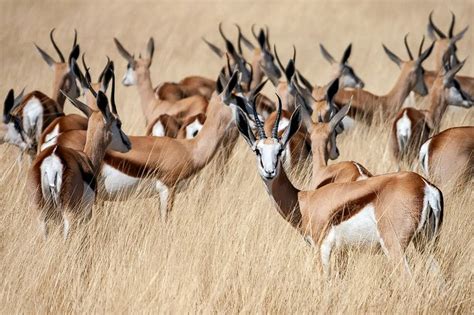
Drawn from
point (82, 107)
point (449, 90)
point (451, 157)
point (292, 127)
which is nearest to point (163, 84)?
point (449, 90)

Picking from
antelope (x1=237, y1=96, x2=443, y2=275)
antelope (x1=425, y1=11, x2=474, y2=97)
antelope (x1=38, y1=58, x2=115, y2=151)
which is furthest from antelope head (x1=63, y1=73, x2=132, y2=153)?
antelope (x1=425, y1=11, x2=474, y2=97)

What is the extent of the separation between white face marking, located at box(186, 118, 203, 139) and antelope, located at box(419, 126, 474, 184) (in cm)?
243

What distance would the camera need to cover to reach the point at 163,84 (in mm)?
11188

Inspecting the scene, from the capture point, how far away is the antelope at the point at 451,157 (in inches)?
245

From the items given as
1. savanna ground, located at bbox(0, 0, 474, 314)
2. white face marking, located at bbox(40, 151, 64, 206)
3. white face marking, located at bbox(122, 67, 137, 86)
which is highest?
white face marking, located at bbox(122, 67, 137, 86)

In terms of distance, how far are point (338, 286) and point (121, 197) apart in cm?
241

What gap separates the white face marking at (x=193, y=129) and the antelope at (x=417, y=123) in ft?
5.68

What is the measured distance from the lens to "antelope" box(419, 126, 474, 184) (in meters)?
6.23

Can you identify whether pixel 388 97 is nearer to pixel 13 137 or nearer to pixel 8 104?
pixel 13 137

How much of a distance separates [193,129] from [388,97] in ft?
10.3

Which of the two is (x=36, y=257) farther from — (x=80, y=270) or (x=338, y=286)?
(x=338, y=286)

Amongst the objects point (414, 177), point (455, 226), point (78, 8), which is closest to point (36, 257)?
point (414, 177)

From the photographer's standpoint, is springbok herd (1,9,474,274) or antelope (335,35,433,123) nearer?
springbok herd (1,9,474,274)

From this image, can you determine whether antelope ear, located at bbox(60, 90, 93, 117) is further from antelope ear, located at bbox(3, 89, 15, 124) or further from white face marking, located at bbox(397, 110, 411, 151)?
white face marking, located at bbox(397, 110, 411, 151)
